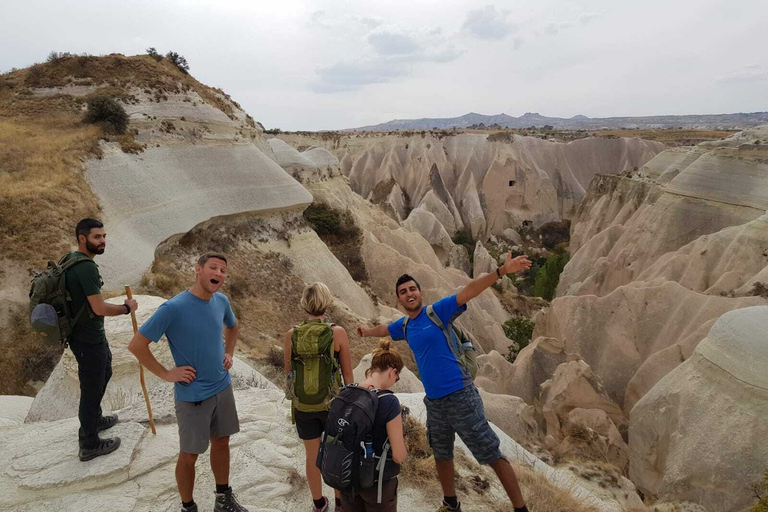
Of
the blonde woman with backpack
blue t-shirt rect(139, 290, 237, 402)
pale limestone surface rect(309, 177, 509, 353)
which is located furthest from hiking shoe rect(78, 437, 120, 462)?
pale limestone surface rect(309, 177, 509, 353)

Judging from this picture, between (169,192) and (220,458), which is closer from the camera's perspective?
(220,458)

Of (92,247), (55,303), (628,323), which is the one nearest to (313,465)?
(55,303)

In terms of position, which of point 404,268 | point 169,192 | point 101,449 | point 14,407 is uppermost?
point 169,192

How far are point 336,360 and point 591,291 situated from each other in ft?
75.0

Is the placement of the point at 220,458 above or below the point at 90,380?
below

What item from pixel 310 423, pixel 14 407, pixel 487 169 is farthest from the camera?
pixel 487 169

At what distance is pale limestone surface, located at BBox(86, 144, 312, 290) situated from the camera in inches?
439

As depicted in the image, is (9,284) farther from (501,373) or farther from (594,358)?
(594,358)

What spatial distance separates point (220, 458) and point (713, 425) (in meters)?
8.16

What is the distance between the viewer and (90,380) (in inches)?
149

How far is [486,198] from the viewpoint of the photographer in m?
49.7

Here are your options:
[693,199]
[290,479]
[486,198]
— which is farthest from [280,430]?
[486,198]

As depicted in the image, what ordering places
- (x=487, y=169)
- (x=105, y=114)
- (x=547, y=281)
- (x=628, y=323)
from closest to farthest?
(x=628, y=323)
(x=105, y=114)
(x=547, y=281)
(x=487, y=169)

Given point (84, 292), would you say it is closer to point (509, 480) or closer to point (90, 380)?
point (90, 380)
